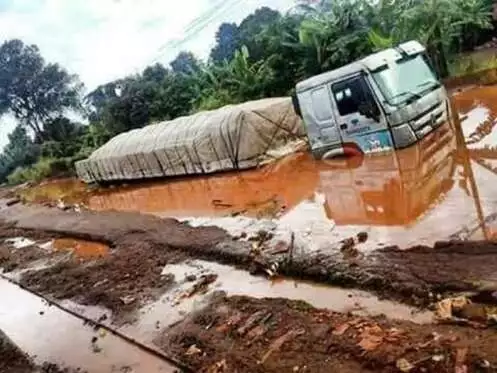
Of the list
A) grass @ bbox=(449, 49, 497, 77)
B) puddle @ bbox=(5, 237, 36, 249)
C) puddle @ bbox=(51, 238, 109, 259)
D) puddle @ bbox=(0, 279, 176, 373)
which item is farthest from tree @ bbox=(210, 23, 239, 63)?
puddle @ bbox=(0, 279, 176, 373)

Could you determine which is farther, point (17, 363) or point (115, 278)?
point (115, 278)

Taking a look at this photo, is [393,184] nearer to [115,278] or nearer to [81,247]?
[115,278]

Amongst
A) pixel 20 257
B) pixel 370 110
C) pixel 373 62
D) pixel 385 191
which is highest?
pixel 373 62

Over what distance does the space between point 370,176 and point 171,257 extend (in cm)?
411

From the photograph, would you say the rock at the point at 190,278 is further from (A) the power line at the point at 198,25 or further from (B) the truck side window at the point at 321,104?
(A) the power line at the point at 198,25

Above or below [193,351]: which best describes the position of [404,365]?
above

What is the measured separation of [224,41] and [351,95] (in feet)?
71.7

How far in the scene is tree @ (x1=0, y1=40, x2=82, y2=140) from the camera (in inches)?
1454

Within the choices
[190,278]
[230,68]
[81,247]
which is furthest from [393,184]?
[230,68]

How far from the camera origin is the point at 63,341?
23.9 feet

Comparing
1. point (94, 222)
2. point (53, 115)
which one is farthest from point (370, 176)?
point (53, 115)

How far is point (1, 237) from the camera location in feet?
55.1

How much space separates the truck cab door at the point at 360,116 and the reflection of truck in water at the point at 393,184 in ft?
1.16

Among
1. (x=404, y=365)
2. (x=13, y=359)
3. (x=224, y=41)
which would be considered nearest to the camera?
Result: (x=404, y=365)
